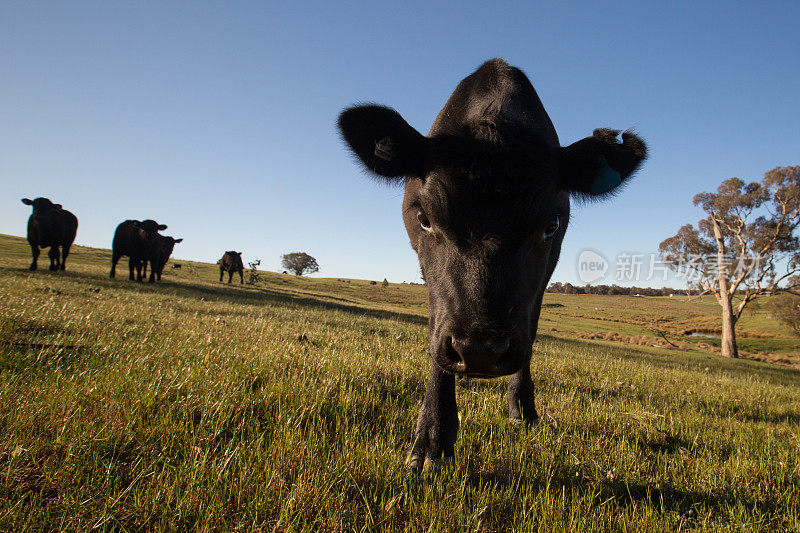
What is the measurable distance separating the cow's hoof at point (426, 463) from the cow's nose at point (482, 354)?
682 mm

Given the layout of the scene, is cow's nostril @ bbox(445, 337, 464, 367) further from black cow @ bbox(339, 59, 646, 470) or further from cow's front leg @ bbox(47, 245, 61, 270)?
cow's front leg @ bbox(47, 245, 61, 270)

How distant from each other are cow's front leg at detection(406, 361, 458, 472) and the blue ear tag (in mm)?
2130

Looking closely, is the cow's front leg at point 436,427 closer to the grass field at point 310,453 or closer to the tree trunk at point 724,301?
the grass field at point 310,453

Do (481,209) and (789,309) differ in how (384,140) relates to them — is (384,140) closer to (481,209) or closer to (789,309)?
(481,209)

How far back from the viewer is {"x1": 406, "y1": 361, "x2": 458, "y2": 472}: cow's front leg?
2412mm

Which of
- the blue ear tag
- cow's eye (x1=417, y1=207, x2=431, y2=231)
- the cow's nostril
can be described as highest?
the blue ear tag

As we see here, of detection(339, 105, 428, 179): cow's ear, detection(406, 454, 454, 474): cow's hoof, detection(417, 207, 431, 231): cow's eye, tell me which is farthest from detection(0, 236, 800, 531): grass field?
detection(339, 105, 428, 179): cow's ear

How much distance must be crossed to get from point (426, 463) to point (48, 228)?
68.9ft

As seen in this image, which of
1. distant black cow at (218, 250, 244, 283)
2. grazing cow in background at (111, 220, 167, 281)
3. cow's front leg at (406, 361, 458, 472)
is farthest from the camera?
distant black cow at (218, 250, 244, 283)

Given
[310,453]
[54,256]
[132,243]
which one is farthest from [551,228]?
[54,256]

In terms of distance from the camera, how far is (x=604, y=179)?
314 centimetres

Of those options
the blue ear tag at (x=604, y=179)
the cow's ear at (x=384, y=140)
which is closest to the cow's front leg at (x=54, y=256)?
the cow's ear at (x=384, y=140)

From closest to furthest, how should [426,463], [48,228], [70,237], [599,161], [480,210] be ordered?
1. [426,463]
2. [480,210]
3. [599,161]
4. [48,228]
5. [70,237]

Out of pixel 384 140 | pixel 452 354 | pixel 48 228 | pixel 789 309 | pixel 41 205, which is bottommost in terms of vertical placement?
pixel 452 354
